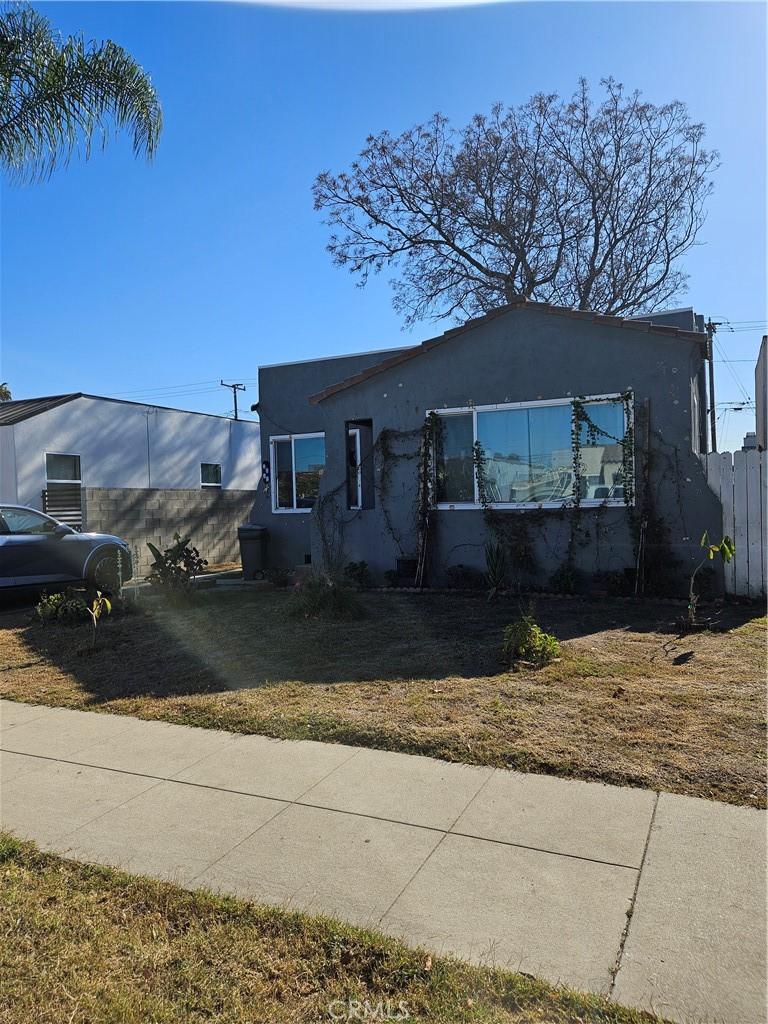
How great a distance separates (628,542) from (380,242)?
54.3ft

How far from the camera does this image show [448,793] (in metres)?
3.99

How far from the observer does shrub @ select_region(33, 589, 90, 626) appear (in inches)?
361

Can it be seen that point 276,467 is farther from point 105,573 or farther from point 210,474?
point 210,474

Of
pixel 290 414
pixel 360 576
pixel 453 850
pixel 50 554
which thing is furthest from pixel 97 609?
pixel 290 414

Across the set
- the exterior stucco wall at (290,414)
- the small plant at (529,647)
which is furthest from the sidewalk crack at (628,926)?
the exterior stucco wall at (290,414)

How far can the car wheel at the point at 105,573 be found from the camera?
38.7 ft

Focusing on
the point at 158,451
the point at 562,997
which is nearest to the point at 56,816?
the point at 562,997

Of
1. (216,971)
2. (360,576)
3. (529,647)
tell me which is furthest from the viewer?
(360,576)

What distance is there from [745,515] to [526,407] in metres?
3.12

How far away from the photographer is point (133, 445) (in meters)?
17.2

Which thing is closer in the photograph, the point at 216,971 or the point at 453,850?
the point at 216,971

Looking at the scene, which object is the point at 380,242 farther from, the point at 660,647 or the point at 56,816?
the point at 56,816

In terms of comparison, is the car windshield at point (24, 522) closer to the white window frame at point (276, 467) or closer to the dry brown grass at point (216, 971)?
the white window frame at point (276, 467)

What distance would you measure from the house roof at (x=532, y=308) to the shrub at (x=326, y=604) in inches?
142
